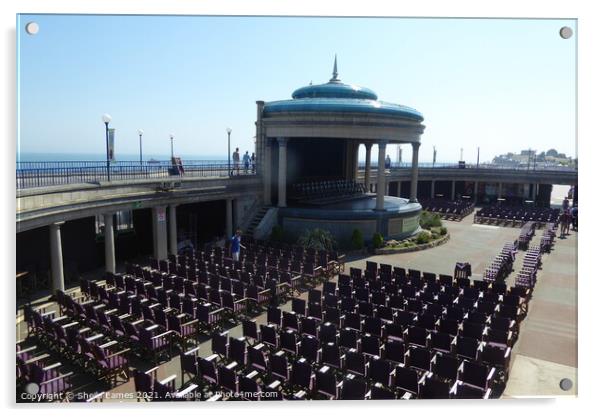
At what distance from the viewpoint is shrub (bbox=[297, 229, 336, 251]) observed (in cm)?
2284

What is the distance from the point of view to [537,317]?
46.6 ft

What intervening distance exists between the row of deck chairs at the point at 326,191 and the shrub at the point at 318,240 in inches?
236

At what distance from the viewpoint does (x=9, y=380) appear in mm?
8836

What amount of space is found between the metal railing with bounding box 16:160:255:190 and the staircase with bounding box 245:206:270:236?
101 inches

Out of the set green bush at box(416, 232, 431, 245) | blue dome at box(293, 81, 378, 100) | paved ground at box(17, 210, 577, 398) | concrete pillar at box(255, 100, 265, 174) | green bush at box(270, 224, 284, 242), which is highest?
blue dome at box(293, 81, 378, 100)

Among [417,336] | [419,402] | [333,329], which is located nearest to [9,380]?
[333,329]

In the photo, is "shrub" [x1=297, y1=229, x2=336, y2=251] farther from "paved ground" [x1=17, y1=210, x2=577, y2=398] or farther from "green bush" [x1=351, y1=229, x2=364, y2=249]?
"paved ground" [x1=17, y1=210, x2=577, y2=398]

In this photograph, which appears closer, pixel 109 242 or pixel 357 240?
pixel 109 242

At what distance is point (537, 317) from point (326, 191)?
64.8 ft

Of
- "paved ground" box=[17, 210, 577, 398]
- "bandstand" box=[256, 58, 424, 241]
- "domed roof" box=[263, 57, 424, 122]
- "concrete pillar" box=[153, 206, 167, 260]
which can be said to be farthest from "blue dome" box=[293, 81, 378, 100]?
"concrete pillar" box=[153, 206, 167, 260]

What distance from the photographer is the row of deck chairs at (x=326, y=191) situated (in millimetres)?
30481

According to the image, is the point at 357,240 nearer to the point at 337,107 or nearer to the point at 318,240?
the point at 318,240

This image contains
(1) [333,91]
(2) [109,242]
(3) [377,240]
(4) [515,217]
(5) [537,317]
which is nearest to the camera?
(5) [537,317]

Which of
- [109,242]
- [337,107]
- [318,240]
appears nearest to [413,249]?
[318,240]
